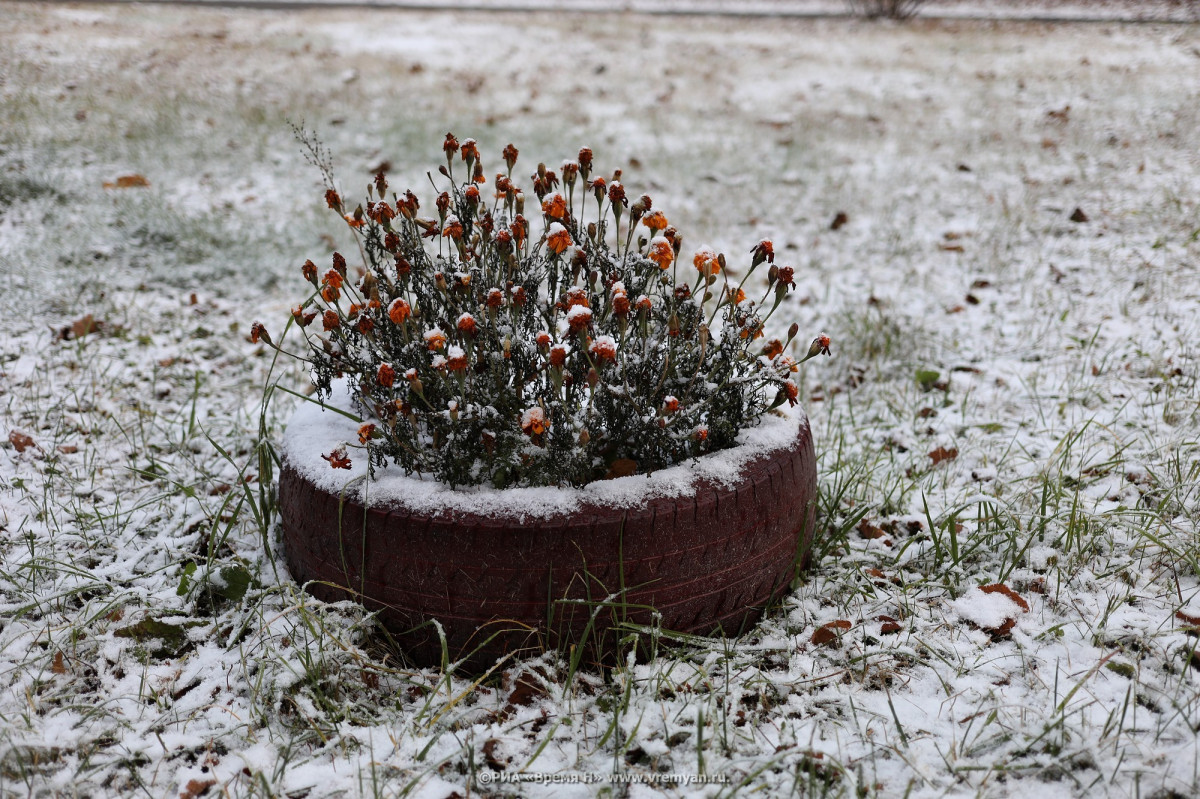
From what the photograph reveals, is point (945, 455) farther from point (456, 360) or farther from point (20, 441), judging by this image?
point (20, 441)

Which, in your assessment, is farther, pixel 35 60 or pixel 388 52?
pixel 388 52

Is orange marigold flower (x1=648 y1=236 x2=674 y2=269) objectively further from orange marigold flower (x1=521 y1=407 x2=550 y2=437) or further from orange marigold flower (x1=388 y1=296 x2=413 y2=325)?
orange marigold flower (x1=388 y1=296 x2=413 y2=325)

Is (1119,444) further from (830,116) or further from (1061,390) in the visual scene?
(830,116)

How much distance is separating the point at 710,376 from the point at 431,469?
0.77 m

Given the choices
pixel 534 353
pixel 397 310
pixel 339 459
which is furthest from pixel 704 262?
pixel 339 459

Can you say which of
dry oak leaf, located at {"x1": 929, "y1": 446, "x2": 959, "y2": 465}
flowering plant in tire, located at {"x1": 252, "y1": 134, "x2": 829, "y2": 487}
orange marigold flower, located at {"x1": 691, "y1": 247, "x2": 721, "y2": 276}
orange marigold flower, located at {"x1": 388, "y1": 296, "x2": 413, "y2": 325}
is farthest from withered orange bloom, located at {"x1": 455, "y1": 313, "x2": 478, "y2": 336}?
dry oak leaf, located at {"x1": 929, "y1": 446, "x2": 959, "y2": 465}

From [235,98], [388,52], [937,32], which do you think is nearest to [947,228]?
[235,98]

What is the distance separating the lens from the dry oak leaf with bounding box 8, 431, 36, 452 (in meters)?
2.72

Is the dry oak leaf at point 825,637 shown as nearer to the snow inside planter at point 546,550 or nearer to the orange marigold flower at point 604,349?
the snow inside planter at point 546,550

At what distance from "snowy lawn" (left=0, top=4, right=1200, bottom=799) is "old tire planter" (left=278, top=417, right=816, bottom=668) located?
9cm

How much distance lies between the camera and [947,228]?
203 inches

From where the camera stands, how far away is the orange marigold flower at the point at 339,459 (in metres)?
1.88

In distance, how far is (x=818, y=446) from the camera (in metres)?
2.94

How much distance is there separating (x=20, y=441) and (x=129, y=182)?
324cm
